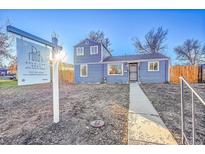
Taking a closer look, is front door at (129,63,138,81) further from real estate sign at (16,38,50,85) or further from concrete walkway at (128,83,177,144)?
real estate sign at (16,38,50,85)

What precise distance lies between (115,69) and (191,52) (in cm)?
320

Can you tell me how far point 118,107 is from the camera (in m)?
2.71

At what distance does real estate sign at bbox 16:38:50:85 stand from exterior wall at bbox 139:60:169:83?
4054 mm

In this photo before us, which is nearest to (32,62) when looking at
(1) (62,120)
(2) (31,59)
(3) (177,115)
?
(2) (31,59)

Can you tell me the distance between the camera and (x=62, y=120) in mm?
2201

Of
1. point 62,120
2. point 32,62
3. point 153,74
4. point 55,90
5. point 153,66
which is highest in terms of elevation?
point 153,66

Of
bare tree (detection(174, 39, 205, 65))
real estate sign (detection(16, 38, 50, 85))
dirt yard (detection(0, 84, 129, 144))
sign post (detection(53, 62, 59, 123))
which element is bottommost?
dirt yard (detection(0, 84, 129, 144))

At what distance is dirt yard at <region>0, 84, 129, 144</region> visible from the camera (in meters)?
1.78

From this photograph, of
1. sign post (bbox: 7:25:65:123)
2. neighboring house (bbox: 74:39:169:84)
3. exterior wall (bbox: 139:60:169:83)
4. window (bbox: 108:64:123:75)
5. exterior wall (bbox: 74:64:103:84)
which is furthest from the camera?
window (bbox: 108:64:123:75)

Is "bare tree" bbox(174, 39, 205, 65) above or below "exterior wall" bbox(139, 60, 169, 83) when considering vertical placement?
above

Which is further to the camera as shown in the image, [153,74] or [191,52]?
[153,74]

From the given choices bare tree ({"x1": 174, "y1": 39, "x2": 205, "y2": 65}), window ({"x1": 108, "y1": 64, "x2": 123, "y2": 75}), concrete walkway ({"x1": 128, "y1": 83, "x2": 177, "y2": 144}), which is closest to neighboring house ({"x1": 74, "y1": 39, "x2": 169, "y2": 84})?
window ({"x1": 108, "y1": 64, "x2": 123, "y2": 75})

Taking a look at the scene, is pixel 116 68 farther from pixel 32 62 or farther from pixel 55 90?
pixel 32 62

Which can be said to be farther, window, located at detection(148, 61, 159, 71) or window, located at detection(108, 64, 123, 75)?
window, located at detection(108, 64, 123, 75)
